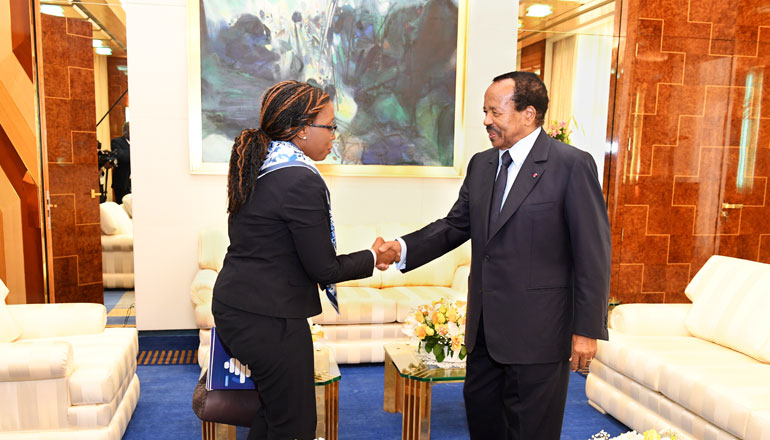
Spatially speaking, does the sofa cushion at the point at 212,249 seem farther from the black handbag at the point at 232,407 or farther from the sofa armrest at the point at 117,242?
the black handbag at the point at 232,407

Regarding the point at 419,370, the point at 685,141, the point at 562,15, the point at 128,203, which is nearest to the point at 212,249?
the point at 128,203

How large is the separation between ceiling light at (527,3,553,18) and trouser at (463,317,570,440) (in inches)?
157

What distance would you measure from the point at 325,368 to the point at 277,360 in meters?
1.13

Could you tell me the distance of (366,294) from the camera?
4320 millimetres

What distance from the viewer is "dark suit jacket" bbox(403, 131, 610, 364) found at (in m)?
1.92

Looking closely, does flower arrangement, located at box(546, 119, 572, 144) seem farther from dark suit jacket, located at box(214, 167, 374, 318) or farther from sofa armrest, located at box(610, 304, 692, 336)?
dark suit jacket, located at box(214, 167, 374, 318)

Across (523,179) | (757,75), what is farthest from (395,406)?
(757,75)

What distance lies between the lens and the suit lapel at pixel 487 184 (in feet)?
6.86

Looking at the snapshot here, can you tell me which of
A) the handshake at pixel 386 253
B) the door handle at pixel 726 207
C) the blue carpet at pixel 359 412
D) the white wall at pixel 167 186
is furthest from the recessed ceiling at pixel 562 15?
the handshake at pixel 386 253

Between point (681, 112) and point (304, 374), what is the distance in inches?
179

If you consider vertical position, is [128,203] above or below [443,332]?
above

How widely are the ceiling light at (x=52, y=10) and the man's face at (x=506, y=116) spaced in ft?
12.0

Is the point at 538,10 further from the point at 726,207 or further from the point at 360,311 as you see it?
the point at 360,311

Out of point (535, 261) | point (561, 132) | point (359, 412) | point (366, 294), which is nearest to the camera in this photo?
point (535, 261)
